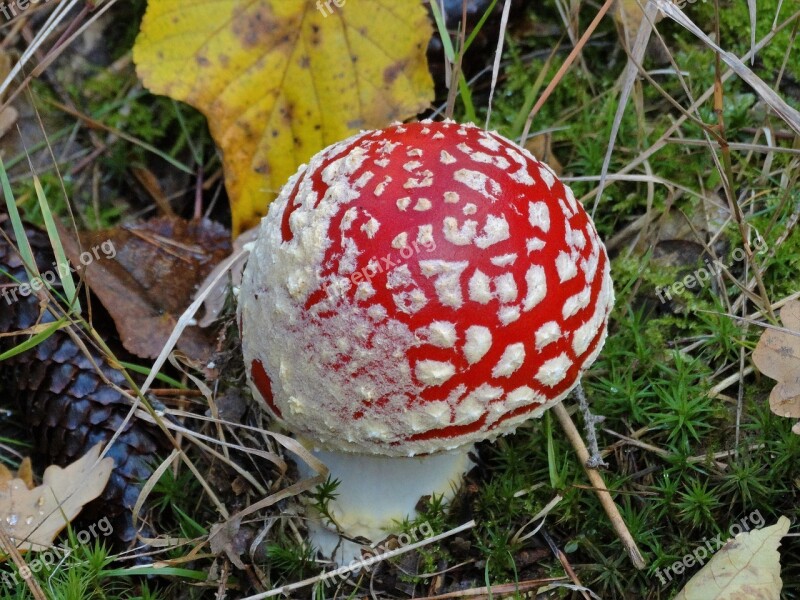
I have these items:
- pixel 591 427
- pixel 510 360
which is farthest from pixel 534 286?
pixel 591 427

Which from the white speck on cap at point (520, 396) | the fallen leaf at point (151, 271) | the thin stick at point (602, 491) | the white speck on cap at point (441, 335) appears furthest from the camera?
the fallen leaf at point (151, 271)

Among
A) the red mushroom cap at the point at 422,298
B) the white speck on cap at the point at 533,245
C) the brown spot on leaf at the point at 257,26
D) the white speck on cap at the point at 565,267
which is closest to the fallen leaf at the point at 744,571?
the red mushroom cap at the point at 422,298

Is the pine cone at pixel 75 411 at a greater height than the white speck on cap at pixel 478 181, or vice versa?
the white speck on cap at pixel 478 181

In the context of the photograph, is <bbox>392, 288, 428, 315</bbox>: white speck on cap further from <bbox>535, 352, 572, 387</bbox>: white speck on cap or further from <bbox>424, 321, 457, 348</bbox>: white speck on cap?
<bbox>535, 352, 572, 387</bbox>: white speck on cap

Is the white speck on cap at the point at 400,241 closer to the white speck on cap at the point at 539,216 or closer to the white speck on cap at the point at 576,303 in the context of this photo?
the white speck on cap at the point at 539,216

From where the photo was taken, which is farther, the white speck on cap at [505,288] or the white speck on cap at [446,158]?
the white speck on cap at [446,158]

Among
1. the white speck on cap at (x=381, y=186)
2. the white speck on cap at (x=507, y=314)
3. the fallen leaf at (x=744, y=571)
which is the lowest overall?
the fallen leaf at (x=744, y=571)

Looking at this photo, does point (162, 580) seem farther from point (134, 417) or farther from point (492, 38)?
point (492, 38)

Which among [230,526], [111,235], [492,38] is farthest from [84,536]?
[492,38]
